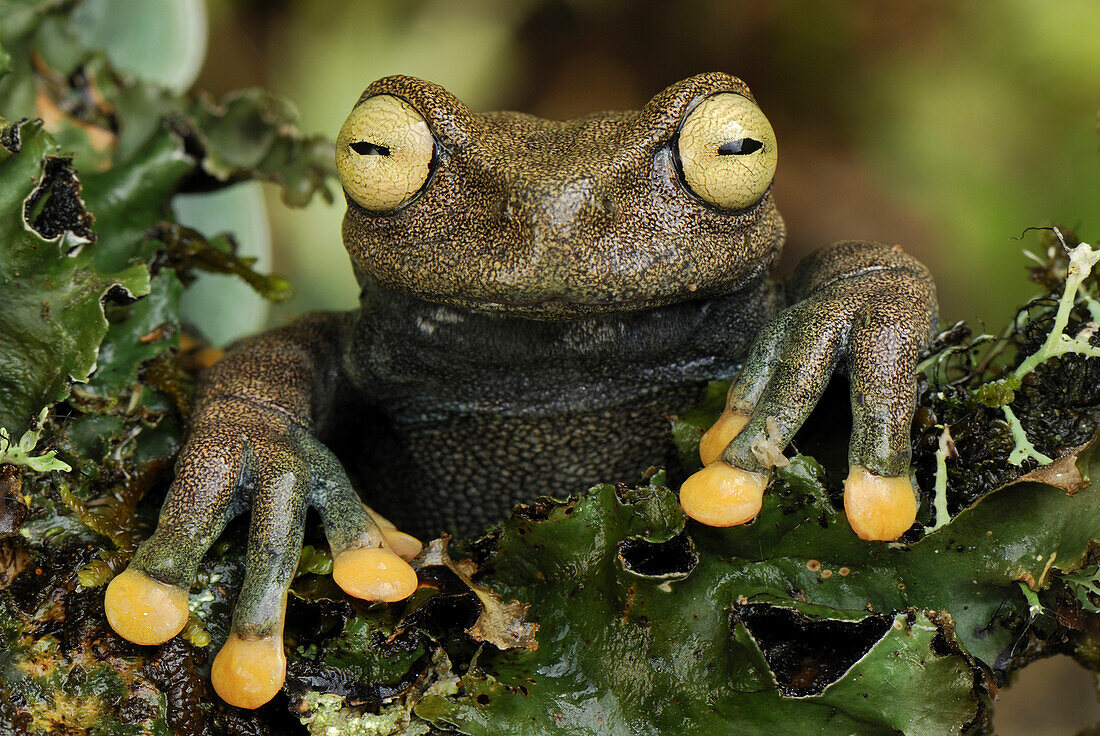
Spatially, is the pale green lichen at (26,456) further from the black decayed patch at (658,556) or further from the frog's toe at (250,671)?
the black decayed patch at (658,556)

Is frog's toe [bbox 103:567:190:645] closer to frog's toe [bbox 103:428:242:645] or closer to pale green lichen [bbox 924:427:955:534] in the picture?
frog's toe [bbox 103:428:242:645]

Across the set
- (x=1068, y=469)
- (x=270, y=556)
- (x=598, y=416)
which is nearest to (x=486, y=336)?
(x=598, y=416)

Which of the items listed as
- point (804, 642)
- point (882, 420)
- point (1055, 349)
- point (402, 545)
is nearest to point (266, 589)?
point (402, 545)

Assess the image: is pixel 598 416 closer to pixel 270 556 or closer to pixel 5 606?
pixel 270 556

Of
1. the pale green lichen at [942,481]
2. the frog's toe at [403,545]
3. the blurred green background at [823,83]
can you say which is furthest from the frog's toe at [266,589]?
the blurred green background at [823,83]

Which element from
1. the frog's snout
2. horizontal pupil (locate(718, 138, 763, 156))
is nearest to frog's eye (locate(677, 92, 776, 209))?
horizontal pupil (locate(718, 138, 763, 156))
